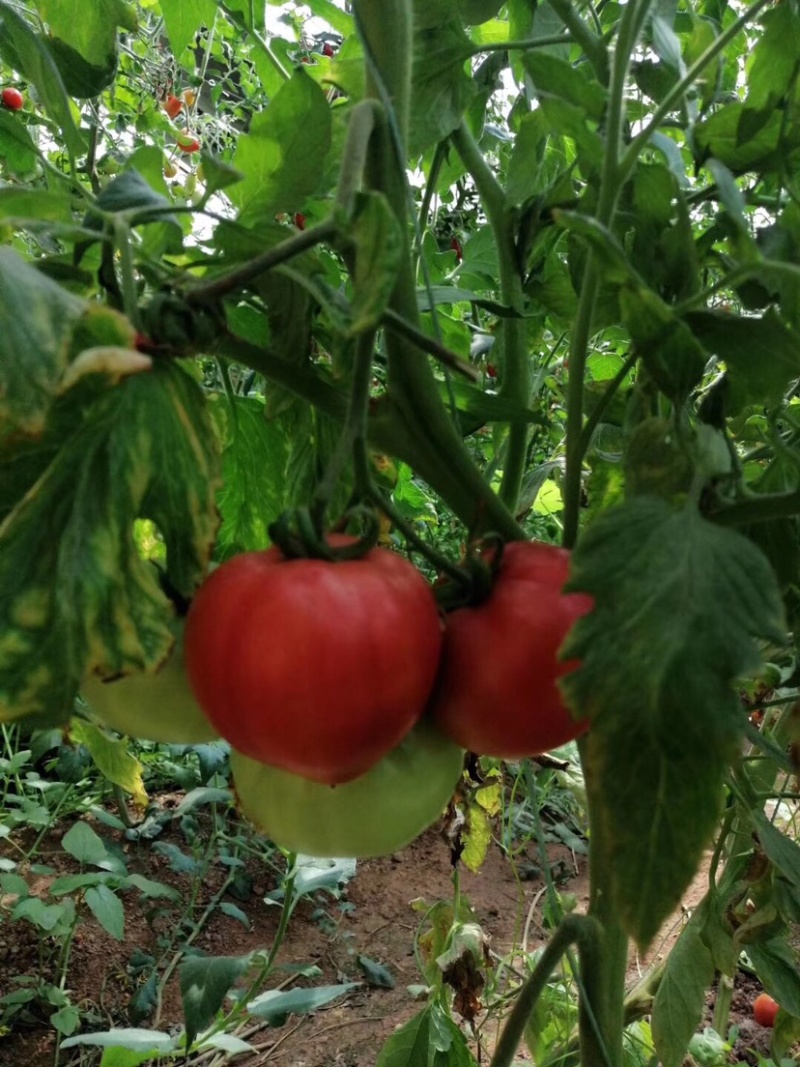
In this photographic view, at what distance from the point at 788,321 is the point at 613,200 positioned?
0.11 metres

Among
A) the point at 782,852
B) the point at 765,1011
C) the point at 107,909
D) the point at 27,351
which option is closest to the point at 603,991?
the point at 782,852

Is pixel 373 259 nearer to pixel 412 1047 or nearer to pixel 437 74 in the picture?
pixel 437 74

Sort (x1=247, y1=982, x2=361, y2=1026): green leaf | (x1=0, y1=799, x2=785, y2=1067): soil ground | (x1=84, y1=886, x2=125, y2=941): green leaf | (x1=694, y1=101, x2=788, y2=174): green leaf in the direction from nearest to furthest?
1. (x1=694, y1=101, x2=788, y2=174): green leaf
2. (x1=247, y1=982, x2=361, y2=1026): green leaf
3. (x1=84, y1=886, x2=125, y2=941): green leaf
4. (x1=0, y1=799, x2=785, y2=1067): soil ground

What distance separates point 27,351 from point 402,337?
0.50 feet

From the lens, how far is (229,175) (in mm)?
351

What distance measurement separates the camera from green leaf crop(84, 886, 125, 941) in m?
1.22

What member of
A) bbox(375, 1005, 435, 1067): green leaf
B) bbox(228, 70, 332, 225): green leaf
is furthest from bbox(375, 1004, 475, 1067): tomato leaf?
bbox(228, 70, 332, 225): green leaf

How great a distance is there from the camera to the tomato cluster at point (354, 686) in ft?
1.00

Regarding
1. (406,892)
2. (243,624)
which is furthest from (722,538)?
(406,892)

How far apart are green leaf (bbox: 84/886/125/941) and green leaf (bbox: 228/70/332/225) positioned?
1.09m

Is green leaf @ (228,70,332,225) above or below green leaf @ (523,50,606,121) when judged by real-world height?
below

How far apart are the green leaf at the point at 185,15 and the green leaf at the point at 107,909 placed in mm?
1068

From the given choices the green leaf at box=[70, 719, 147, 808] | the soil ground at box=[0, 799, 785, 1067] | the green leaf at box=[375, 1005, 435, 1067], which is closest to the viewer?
the green leaf at box=[70, 719, 147, 808]

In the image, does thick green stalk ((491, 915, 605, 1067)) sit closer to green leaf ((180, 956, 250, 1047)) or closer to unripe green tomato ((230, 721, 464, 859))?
unripe green tomato ((230, 721, 464, 859))
